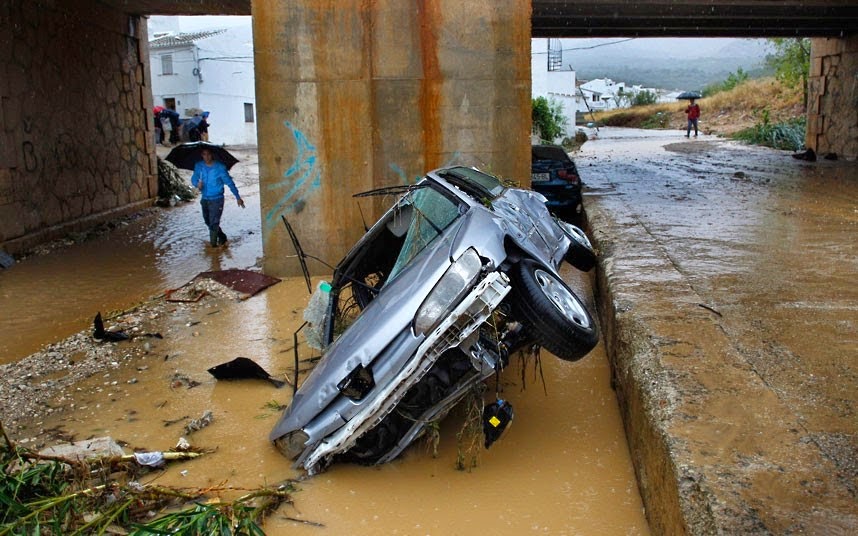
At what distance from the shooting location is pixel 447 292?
391 cm

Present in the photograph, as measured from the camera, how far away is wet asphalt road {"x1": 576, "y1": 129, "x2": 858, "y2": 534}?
9.78 ft

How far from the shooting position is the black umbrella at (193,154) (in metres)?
11.2

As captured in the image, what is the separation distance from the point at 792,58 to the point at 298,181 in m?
30.0

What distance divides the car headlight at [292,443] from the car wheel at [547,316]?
56.8 inches

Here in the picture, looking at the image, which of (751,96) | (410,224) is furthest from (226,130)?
(410,224)

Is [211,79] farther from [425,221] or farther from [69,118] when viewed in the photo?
[425,221]

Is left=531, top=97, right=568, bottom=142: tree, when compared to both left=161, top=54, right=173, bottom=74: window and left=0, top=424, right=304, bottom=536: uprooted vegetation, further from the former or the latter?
left=0, top=424, right=304, bottom=536: uprooted vegetation

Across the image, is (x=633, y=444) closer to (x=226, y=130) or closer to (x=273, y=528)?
(x=273, y=528)

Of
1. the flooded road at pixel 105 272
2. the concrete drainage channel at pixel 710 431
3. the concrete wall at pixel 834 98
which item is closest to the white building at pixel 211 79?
the flooded road at pixel 105 272

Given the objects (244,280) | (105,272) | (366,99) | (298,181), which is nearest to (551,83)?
(366,99)

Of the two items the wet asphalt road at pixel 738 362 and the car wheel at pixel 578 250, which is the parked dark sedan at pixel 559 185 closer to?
the wet asphalt road at pixel 738 362

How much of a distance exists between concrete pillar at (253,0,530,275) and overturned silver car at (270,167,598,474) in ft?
15.5

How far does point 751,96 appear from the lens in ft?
148

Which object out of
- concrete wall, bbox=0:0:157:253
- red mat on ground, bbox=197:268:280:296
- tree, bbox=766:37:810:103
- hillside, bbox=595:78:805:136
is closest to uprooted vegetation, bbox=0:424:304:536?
red mat on ground, bbox=197:268:280:296
